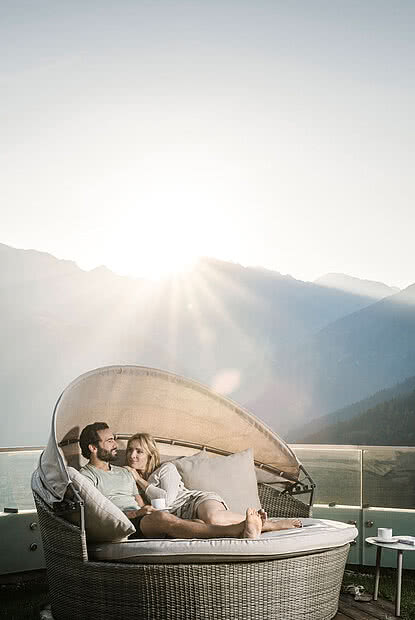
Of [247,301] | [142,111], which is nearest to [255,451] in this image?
[142,111]

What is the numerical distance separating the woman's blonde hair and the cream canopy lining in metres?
0.20

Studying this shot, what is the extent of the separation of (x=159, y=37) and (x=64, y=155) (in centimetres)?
345

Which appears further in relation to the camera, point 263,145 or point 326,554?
point 263,145

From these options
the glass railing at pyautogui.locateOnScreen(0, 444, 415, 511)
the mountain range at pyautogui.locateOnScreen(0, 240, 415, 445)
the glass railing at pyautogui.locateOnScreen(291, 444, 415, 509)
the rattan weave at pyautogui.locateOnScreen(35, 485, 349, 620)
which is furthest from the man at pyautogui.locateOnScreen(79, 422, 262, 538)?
the mountain range at pyautogui.locateOnScreen(0, 240, 415, 445)

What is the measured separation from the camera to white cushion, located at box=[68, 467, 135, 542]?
337cm

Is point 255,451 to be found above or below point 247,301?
below

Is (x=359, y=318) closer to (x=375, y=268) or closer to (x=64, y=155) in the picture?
(x=375, y=268)

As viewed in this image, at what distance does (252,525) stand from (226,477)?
1.14m

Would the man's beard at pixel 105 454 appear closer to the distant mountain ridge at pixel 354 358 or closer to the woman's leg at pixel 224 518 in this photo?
the woman's leg at pixel 224 518

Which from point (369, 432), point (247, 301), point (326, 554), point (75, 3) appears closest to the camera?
point (326, 554)

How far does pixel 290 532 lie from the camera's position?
3.72 meters

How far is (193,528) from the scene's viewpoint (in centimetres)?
358

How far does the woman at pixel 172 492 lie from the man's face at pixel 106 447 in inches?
7.9

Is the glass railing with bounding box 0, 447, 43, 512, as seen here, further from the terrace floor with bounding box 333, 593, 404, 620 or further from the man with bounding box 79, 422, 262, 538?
the terrace floor with bounding box 333, 593, 404, 620
